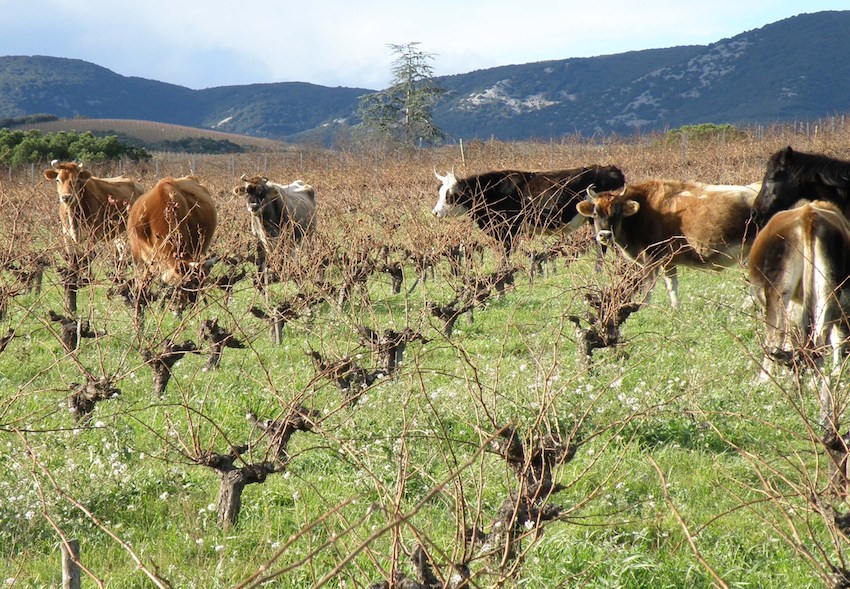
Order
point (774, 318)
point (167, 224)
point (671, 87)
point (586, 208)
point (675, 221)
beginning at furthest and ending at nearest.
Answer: point (671, 87), point (586, 208), point (167, 224), point (675, 221), point (774, 318)

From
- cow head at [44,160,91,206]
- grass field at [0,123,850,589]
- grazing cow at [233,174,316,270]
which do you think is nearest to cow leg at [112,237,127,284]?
grass field at [0,123,850,589]

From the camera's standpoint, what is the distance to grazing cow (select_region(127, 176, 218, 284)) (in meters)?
9.58

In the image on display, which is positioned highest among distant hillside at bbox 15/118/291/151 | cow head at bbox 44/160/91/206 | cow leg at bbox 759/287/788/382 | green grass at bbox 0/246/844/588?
distant hillside at bbox 15/118/291/151

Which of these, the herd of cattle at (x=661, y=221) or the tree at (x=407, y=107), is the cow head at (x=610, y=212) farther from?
the tree at (x=407, y=107)

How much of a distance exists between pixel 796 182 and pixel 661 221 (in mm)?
1577

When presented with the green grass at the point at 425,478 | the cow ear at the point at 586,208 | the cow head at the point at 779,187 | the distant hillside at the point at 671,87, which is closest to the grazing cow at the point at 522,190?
the cow ear at the point at 586,208

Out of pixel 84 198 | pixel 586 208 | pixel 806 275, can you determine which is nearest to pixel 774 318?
pixel 806 275

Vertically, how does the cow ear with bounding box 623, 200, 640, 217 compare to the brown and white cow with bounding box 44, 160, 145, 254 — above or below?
below

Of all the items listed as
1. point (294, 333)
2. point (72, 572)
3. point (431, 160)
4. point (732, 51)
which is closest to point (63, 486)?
point (72, 572)

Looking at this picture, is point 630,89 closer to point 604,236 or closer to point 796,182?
point 604,236

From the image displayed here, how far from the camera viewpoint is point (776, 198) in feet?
29.7

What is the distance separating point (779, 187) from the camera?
9062 millimetres

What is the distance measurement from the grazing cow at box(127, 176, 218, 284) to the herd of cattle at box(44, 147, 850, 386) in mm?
23

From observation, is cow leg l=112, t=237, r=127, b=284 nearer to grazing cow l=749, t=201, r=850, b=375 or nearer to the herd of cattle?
the herd of cattle
